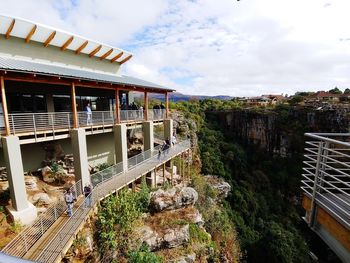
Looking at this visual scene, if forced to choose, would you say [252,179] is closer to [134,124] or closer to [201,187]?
[201,187]

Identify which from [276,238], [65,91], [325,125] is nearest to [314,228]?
[65,91]

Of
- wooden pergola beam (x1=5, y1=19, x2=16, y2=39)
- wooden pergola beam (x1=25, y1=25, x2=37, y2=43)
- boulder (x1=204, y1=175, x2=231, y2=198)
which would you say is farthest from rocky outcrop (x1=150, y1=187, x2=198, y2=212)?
boulder (x1=204, y1=175, x2=231, y2=198)

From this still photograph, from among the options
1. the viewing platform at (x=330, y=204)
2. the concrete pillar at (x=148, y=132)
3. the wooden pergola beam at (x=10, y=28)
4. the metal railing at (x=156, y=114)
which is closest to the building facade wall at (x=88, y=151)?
the concrete pillar at (x=148, y=132)

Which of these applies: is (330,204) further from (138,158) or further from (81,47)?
(81,47)

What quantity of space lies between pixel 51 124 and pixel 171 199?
A: 900 cm

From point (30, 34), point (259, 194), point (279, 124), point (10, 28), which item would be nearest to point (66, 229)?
point (10, 28)

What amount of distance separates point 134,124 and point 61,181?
270 inches

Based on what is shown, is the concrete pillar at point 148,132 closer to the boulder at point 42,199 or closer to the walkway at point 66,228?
the walkway at point 66,228

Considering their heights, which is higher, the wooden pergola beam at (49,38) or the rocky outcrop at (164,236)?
the wooden pergola beam at (49,38)

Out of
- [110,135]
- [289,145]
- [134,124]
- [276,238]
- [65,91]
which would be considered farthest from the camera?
[289,145]

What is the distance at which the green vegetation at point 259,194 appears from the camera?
25547 mm

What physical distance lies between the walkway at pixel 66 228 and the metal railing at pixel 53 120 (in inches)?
135

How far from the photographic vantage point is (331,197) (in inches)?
179

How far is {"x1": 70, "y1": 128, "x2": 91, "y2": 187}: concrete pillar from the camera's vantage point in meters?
12.8
